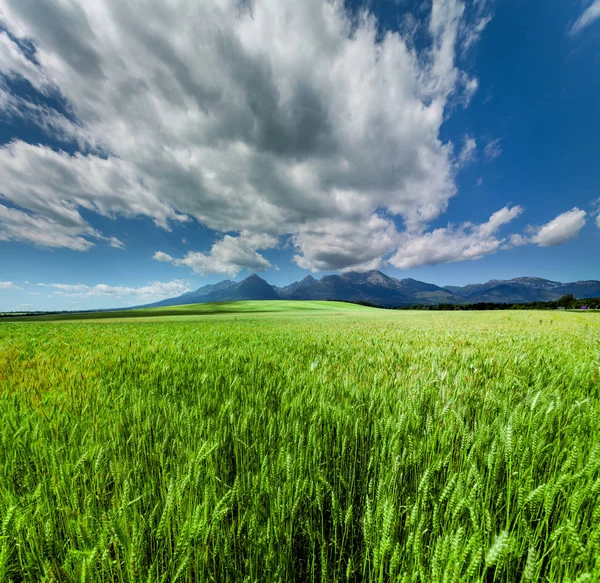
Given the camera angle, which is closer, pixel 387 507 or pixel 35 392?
pixel 387 507

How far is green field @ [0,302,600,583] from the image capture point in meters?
1.03

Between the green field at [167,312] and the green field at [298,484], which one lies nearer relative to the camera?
the green field at [298,484]

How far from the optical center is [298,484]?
129 centimetres

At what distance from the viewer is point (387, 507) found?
3.41ft

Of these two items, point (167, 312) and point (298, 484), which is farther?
point (167, 312)

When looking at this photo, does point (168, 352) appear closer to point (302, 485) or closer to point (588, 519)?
point (302, 485)

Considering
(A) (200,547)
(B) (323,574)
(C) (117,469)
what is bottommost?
(B) (323,574)

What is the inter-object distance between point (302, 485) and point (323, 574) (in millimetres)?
314

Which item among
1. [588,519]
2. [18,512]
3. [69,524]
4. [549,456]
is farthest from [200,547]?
[549,456]

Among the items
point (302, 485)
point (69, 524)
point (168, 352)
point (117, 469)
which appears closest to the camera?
point (69, 524)

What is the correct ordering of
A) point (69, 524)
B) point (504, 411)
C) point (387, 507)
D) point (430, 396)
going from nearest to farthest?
point (387, 507) < point (69, 524) < point (504, 411) < point (430, 396)

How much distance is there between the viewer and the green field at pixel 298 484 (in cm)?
103

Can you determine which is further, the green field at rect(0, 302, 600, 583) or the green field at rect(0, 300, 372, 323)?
the green field at rect(0, 300, 372, 323)

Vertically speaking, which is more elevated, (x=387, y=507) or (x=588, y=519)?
(x=387, y=507)
